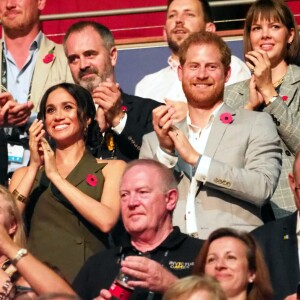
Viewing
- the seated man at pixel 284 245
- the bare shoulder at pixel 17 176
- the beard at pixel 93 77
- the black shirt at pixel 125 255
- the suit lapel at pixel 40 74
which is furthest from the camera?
the suit lapel at pixel 40 74

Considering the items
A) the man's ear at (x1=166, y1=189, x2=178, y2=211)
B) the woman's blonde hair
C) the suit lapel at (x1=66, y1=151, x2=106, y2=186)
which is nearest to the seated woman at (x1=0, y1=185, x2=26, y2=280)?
the woman's blonde hair

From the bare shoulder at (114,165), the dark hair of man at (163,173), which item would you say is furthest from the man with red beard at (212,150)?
the dark hair of man at (163,173)

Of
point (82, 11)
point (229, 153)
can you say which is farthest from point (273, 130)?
point (82, 11)

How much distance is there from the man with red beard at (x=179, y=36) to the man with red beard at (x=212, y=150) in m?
1.40

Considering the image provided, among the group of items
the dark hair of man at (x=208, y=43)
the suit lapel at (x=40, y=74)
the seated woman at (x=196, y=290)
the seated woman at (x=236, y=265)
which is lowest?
the seated woman at (x=196, y=290)

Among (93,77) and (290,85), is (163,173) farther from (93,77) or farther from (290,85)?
(93,77)

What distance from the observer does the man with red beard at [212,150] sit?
30.4 feet

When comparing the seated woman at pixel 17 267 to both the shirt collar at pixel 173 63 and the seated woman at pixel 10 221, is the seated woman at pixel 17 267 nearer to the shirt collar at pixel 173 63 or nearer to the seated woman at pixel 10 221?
the seated woman at pixel 10 221

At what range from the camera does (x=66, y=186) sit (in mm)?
9633

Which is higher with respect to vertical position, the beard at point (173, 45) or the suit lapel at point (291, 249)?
the beard at point (173, 45)

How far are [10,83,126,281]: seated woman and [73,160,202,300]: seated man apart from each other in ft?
2.11

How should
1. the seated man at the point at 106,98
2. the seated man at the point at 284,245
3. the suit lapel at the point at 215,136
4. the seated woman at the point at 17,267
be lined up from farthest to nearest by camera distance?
the seated man at the point at 106,98 → the suit lapel at the point at 215,136 → the seated man at the point at 284,245 → the seated woman at the point at 17,267

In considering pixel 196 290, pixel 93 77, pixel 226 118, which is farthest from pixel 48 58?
pixel 196 290

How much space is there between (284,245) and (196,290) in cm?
150
